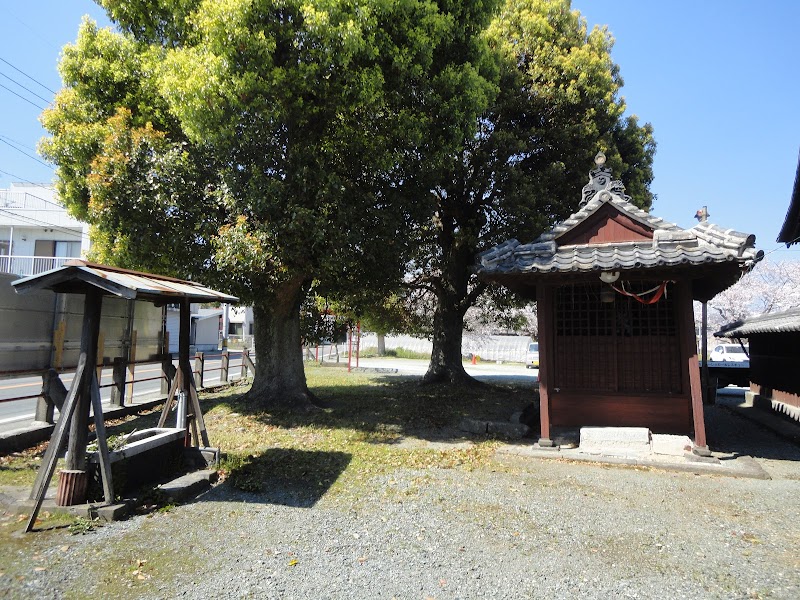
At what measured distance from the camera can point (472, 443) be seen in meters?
8.95

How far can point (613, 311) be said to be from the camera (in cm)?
879

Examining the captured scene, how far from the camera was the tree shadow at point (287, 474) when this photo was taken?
231 inches

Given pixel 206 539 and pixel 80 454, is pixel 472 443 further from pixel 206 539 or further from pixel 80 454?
pixel 80 454

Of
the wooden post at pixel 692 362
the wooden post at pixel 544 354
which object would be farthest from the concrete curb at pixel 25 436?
the wooden post at pixel 692 362

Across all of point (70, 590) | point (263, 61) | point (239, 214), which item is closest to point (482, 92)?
point (263, 61)

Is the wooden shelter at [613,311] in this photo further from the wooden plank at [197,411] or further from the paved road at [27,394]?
the paved road at [27,394]

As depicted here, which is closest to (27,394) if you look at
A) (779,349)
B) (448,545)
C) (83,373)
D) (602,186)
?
(83,373)

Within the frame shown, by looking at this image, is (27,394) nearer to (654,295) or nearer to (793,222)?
(654,295)

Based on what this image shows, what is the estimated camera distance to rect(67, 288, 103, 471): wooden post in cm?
509

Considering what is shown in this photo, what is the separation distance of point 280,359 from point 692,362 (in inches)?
337

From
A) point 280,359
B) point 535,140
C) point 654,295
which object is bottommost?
point 280,359

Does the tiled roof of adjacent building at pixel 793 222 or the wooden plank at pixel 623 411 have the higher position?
the tiled roof of adjacent building at pixel 793 222

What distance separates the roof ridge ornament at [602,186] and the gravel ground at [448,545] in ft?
15.4

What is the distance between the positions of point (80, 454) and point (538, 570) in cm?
469
